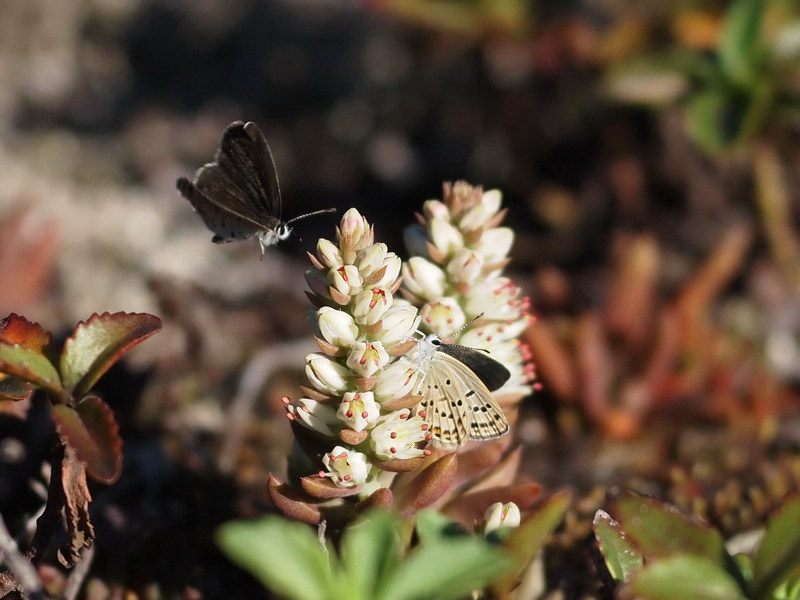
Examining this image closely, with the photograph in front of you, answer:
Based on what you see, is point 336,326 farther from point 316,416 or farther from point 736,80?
point 736,80

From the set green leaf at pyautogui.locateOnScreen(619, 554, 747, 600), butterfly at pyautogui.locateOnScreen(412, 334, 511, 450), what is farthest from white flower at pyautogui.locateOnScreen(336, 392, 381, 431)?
green leaf at pyautogui.locateOnScreen(619, 554, 747, 600)

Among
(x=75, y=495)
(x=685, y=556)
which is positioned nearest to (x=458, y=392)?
(x=685, y=556)

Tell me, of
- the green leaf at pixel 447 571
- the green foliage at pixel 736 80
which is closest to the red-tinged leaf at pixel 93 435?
the green leaf at pixel 447 571

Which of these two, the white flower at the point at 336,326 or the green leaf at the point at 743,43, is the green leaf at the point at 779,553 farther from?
the green leaf at the point at 743,43

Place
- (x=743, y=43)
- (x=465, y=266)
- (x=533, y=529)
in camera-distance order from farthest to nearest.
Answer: (x=743, y=43) → (x=465, y=266) → (x=533, y=529)

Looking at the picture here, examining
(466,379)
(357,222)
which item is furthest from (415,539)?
(357,222)

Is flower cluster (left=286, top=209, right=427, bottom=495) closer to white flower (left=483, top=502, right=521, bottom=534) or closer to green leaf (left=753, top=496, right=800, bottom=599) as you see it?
white flower (left=483, top=502, right=521, bottom=534)
